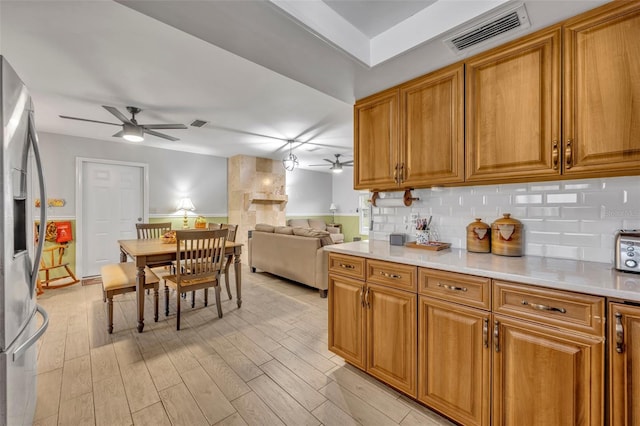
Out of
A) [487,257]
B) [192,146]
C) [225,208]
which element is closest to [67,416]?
[487,257]

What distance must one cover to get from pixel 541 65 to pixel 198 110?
3.52 m

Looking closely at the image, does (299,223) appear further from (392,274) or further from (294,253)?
(392,274)

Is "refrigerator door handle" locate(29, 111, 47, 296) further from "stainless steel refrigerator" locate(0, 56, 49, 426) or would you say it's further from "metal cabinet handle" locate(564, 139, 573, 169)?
"metal cabinet handle" locate(564, 139, 573, 169)

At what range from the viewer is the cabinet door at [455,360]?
4.42 ft

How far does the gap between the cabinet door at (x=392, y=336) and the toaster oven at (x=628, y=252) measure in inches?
38.1

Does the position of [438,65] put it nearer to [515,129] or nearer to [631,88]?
[515,129]

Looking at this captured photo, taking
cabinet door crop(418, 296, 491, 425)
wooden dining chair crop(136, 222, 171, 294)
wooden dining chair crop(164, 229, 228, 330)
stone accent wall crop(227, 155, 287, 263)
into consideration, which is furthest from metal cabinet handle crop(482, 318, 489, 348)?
stone accent wall crop(227, 155, 287, 263)

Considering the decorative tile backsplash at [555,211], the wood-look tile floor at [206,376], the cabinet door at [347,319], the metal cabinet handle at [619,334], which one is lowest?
the wood-look tile floor at [206,376]

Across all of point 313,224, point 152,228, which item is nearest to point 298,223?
point 313,224

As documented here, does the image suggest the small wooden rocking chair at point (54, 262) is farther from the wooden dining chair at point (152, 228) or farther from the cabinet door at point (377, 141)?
the cabinet door at point (377, 141)

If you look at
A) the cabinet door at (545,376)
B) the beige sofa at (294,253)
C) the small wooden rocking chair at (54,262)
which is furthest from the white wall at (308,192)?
the cabinet door at (545,376)

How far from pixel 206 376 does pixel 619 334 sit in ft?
7.69

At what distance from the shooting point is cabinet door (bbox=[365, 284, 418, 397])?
1.62m

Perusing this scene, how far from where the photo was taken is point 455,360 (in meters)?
1.44
